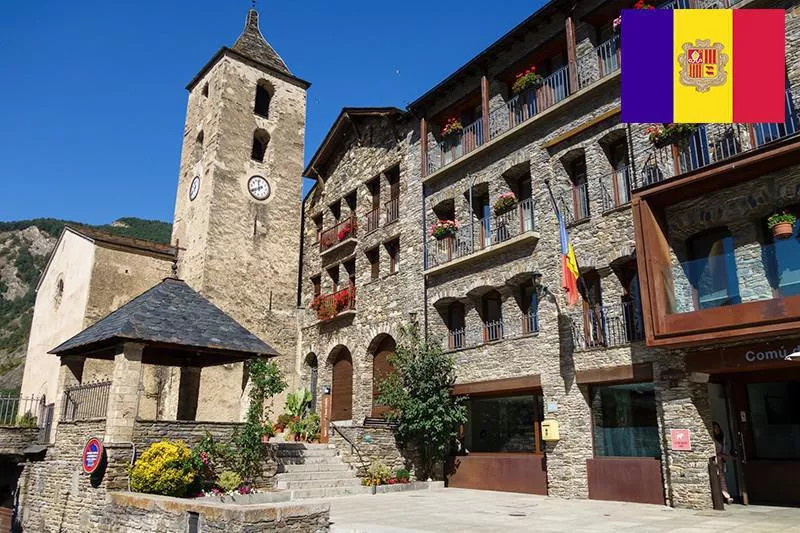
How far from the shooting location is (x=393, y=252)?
69.6ft

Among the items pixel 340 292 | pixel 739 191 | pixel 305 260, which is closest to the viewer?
pixel 739 191

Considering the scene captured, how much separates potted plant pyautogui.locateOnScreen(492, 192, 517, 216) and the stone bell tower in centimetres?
1074

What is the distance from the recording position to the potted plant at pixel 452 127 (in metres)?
19.1

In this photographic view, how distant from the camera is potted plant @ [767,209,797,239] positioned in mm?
11000

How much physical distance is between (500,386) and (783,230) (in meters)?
7.43

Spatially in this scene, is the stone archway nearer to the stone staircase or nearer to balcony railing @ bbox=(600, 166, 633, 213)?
the stone staircase

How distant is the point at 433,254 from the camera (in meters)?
19.0

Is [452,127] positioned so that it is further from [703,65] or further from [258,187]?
[258,187]

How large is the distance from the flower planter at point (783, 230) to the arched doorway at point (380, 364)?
38.3 ft

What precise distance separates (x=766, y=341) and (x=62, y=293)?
22.9 meters

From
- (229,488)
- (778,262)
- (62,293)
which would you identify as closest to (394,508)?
(229,488)

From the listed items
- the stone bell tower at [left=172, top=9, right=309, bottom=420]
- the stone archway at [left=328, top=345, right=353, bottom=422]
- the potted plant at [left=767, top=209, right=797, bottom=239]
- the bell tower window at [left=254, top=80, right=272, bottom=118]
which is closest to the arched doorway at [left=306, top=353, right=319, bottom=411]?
the stone bell tower at [left=172, top=9, right=309, bottom=420]

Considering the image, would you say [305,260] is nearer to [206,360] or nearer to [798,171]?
[206,360]

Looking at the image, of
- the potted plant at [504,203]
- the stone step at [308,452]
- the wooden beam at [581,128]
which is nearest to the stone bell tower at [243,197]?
the stone step at [308,452]
